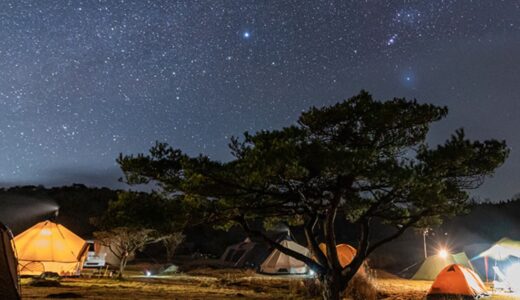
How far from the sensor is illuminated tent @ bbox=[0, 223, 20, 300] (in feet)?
27.1

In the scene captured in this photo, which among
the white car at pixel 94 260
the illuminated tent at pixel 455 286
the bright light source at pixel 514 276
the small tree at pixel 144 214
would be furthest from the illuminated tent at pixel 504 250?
the white car at pixel 94 260

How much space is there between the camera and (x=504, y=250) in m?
21.5

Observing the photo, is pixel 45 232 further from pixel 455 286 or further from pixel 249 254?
pixel 455 286

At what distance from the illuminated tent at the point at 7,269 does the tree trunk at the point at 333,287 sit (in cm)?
618

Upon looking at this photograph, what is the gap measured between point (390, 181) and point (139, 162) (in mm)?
4785

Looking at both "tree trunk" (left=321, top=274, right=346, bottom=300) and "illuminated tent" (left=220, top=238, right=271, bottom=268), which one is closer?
"tree trunk" (left=321, top=274, right=346, bottom=300)

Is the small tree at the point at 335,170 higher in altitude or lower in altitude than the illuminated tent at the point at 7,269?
higher

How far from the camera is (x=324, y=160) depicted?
776 centimetres

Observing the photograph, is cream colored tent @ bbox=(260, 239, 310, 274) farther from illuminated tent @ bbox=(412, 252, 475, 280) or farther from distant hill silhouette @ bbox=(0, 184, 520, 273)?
distant hill silhouette @ bbox=(0, 184, 520, 273)

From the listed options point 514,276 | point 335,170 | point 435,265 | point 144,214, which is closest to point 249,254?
point 435,265

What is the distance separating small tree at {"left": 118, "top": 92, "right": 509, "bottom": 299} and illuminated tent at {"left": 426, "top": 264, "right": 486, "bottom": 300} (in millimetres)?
5380

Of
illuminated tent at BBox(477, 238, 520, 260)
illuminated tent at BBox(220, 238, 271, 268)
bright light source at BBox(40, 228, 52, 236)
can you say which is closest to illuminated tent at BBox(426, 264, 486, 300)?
illuminated tent at BBox(477, 238, 520, 260)

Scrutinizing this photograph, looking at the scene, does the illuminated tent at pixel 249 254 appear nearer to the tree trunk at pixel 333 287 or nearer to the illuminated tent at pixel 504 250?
the illuminated tent at pixel 504 250

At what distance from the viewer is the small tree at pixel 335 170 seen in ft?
25.7
